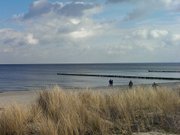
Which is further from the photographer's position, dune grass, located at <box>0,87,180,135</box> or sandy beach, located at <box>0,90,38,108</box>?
sandy beach, located at <box>0,90,38,108</box>

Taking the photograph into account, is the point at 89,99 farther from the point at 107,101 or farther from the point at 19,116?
the point at 19,116

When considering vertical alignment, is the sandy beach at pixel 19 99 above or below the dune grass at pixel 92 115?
below

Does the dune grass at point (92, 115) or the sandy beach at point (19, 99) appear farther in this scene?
the sandy beach at point (19, 99)

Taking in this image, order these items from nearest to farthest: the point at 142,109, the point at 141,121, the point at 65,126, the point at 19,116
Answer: the point at 65,126, the point at 19,116, the point at 141,121, the point at 142,109

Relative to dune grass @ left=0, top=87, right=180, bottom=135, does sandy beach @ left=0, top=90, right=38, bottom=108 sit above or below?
below

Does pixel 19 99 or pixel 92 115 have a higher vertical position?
pixel 92 115

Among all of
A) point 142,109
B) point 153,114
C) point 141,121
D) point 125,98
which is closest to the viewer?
point 141,121

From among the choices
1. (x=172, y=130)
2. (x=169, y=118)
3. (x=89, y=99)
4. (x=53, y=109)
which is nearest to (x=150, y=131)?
(x=172, y=130)

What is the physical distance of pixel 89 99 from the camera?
11.2 metres

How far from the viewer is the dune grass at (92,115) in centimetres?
780

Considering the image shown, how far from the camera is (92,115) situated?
8.38m

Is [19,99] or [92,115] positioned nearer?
[92,115]

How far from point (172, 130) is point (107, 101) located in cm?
303

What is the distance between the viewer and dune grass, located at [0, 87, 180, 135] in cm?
A: 780
